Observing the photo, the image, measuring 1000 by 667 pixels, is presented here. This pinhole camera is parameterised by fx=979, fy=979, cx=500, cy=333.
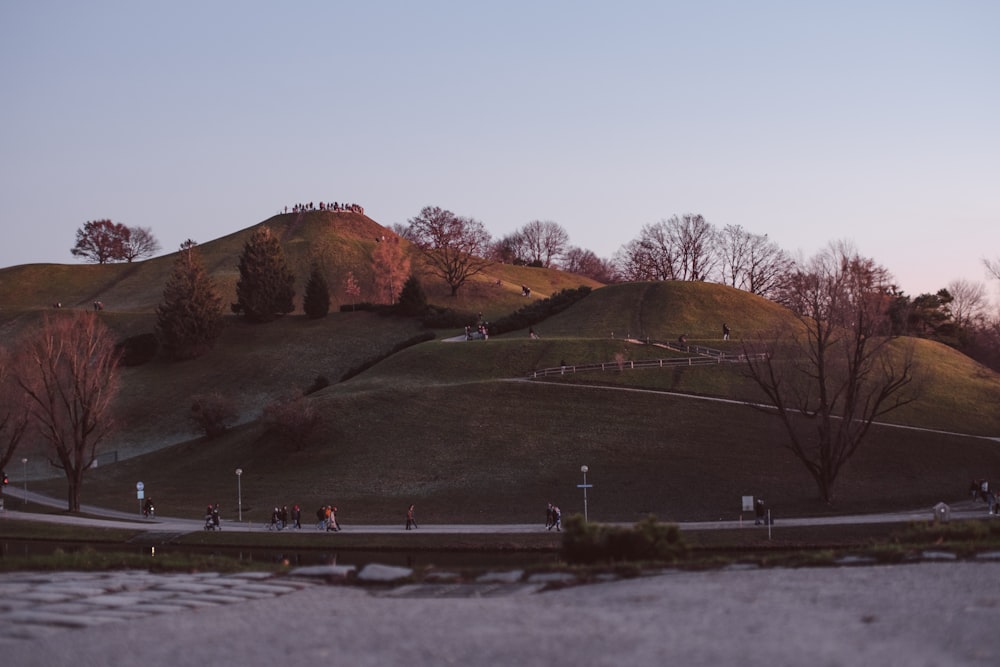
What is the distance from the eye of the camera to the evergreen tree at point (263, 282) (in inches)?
4092

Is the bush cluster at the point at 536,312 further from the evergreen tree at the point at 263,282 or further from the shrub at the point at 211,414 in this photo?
the shrub at the point at 211,414

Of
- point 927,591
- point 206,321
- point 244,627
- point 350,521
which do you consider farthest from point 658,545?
point 206,321

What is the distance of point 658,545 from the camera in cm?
1691

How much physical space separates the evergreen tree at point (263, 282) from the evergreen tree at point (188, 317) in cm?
915

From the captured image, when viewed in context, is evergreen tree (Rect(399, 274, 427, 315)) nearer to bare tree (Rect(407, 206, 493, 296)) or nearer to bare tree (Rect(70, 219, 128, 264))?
bare tree (Rect(407, 206, 493, 296))

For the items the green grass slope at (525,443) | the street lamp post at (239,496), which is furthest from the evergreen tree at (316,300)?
the street lamp post at (239,496)

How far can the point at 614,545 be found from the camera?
55.2 ft

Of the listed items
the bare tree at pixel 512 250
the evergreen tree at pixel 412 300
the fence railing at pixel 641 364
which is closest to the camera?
the fence railing at pixel 641 364

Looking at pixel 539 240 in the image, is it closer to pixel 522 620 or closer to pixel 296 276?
pixel 296 276

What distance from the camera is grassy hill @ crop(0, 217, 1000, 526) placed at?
49812 millimetres

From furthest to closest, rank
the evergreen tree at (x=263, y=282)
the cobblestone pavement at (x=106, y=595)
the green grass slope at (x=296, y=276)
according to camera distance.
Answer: the green grass slope at (x=296, y=276) < the evergreen tree at (x=263, y=282) < the cobblestone pavement at (x=106, y=595)

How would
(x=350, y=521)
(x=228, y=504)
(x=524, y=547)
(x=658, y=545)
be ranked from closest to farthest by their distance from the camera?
(x=658, y=545)
(x=524, y=547)
(x=350, y=521)
(x=228, y=504)

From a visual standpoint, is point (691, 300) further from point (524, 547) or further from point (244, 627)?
point (244, 627)

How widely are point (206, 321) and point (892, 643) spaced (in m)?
89.0
